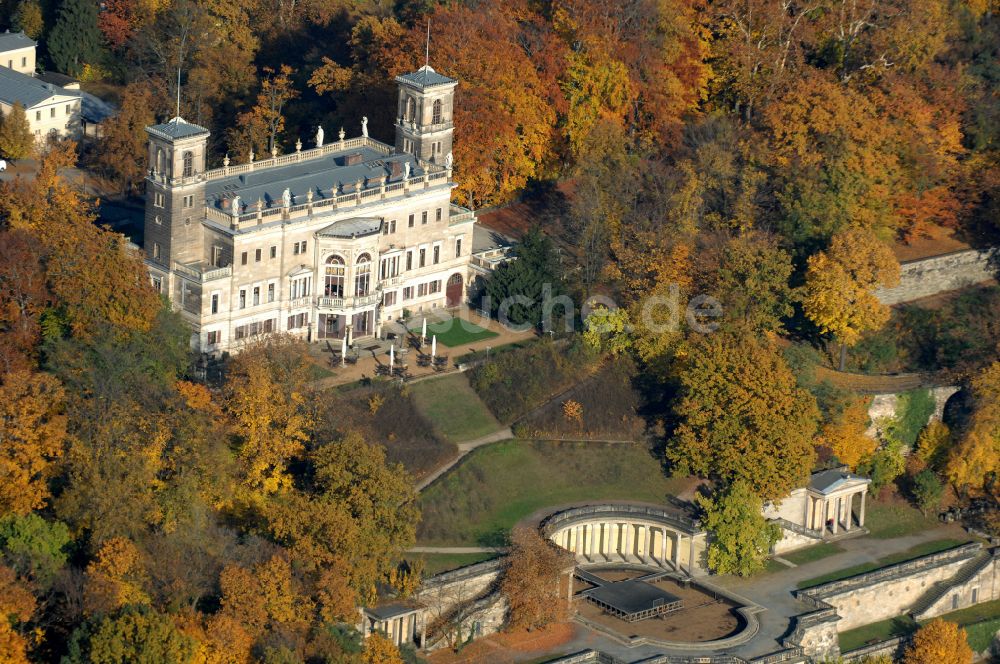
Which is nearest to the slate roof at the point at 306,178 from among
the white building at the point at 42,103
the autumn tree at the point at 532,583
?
the white building at the point at 42,103

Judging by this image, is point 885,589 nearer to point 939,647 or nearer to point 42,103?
point 939,647

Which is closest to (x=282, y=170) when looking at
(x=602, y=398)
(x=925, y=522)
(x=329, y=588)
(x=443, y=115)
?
(x=443, y=115)

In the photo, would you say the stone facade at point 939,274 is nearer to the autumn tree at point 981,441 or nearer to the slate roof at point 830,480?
the autumn tree at point 981,441

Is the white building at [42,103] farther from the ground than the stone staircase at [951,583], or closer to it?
farther from the ground

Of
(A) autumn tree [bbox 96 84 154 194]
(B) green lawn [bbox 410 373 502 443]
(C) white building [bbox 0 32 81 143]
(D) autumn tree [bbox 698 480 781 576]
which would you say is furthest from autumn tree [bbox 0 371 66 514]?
(D) autumn tree [bbox 698 480 781 576]

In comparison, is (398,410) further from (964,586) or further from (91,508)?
(964,586)

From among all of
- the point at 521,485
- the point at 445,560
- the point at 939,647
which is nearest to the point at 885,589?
the point at 939,647

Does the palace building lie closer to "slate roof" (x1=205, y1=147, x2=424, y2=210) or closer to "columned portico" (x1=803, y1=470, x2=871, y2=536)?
"slate roof" (x1=205, y1=147, x2=424, y2=210)

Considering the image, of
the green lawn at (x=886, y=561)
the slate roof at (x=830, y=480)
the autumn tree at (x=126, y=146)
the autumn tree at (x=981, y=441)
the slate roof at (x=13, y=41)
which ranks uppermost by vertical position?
the slate roof at (x=13, y=41)
